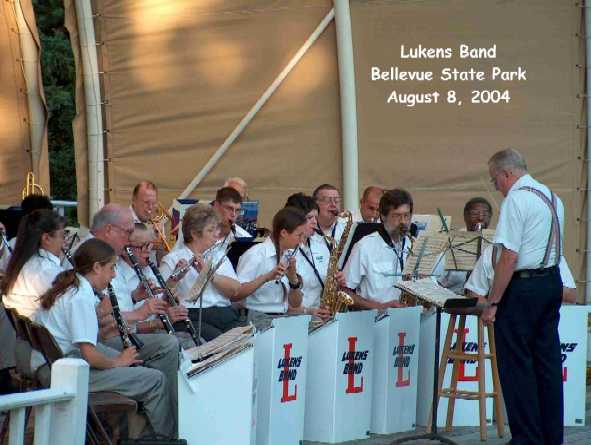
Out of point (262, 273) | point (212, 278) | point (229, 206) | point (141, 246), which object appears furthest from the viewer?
point (229, 206)

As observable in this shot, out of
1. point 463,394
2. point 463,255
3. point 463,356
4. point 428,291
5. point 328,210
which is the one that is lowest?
point 463,394

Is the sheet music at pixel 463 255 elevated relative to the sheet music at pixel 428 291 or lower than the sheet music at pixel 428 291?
elevated

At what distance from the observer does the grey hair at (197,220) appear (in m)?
8.92

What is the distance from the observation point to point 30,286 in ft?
25.4

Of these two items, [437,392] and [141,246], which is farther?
[437,392]

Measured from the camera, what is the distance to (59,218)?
26.7 feet

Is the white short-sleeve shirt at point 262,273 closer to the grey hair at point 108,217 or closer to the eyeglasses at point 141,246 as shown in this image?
the eyeglasses at point 141,246

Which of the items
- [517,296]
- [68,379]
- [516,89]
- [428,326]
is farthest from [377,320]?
[516,89]

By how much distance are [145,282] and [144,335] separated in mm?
339

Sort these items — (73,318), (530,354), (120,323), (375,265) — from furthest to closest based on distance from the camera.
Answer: (375,265), (530,354), (120,323), (73,318)

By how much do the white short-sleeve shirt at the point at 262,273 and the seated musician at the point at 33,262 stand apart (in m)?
1.61

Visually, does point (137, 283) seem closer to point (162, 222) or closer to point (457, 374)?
point (457, 374)

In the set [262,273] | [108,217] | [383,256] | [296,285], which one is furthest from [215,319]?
[383,256]

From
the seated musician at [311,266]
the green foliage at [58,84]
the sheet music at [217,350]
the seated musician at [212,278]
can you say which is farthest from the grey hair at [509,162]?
the green foliage at [58,84]
